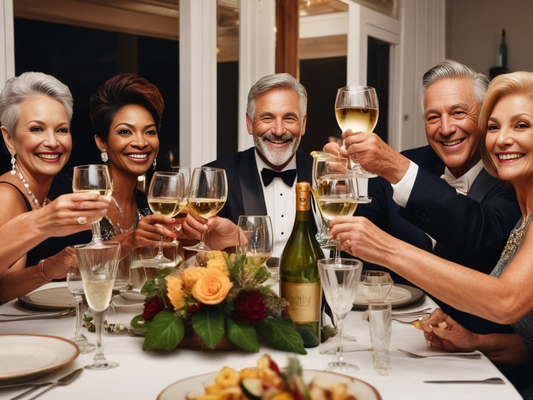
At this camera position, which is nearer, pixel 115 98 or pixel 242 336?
pixel 242 336

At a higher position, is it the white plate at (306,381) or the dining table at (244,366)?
the white plate at (306,381)

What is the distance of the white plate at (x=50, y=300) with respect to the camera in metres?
1.57

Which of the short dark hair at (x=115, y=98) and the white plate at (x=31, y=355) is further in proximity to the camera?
the short dark hair at (x=115, y=98)

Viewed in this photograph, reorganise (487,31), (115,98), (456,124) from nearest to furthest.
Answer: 1. (456,124)
2. (115,98)
3. (487,31)

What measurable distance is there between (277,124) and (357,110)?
1296 mm

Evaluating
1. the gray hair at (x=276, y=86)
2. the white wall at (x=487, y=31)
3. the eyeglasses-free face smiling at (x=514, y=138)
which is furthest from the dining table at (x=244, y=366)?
the white wall at (x=487, y=31)

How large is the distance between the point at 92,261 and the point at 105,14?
5.29 metres

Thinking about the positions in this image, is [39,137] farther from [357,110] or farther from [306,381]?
[306,381]

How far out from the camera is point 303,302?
1.26m

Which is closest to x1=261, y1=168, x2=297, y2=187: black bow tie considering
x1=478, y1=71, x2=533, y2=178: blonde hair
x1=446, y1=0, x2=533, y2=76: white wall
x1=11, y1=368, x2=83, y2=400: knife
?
x1=478, y1=71, x2=533, y2=178: blonde hair

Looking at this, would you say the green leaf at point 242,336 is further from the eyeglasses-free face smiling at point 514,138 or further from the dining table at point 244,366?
the eyeglasses-free face smiling at point 514,138

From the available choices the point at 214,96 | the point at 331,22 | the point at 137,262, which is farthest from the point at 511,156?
the point at 331,22

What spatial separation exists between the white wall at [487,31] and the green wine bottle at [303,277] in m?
5.32

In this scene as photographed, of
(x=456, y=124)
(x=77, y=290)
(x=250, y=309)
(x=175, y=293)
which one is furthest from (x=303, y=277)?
(x=456, y=124)
